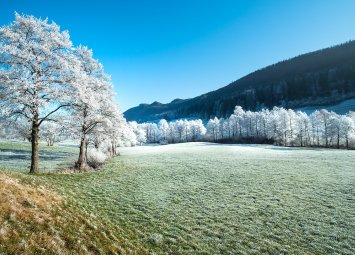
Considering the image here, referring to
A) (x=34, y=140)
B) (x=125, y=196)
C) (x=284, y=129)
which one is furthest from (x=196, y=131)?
(x=125, y=196)

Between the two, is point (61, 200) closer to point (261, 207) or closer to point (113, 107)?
point (261, 207)

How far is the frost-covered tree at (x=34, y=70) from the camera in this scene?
73.2 ft

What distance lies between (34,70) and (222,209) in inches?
819

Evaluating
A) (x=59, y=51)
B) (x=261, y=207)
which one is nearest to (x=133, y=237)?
(x=261, y=207)

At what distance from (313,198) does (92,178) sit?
21763mm

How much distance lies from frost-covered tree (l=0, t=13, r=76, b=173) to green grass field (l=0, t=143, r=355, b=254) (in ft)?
21.4

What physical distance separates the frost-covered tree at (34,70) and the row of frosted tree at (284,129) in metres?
93.4

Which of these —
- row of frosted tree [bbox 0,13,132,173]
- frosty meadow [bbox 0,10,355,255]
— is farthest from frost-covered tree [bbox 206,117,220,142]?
row of frosted tree [bbox 0,13,132,173]

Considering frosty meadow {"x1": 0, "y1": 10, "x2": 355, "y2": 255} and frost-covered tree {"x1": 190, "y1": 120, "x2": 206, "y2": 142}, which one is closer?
frosty meadow {"x1": 0, "y1": 10, "x2": 355, "y2": 255}

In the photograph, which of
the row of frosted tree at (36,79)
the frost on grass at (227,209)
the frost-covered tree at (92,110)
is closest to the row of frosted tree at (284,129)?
the frost on grass at (227,209)

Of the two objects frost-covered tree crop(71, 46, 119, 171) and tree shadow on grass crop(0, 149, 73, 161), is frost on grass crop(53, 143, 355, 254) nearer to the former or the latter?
frost-covered tree crop(71, 46, 119, 171)

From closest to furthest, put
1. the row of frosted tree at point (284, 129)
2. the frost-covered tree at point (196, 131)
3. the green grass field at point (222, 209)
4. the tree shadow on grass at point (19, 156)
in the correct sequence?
the green grass field at point (222, 209) → the tree shadow on grass at point (19, 156) → the row of frosted tree at point (284, 129) → the frost-covered tree at point (196, 131)

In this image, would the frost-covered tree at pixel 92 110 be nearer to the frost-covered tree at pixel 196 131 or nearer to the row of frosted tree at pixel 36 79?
the row of frosted tree at pixel 36 79

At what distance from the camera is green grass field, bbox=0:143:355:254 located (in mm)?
14922
